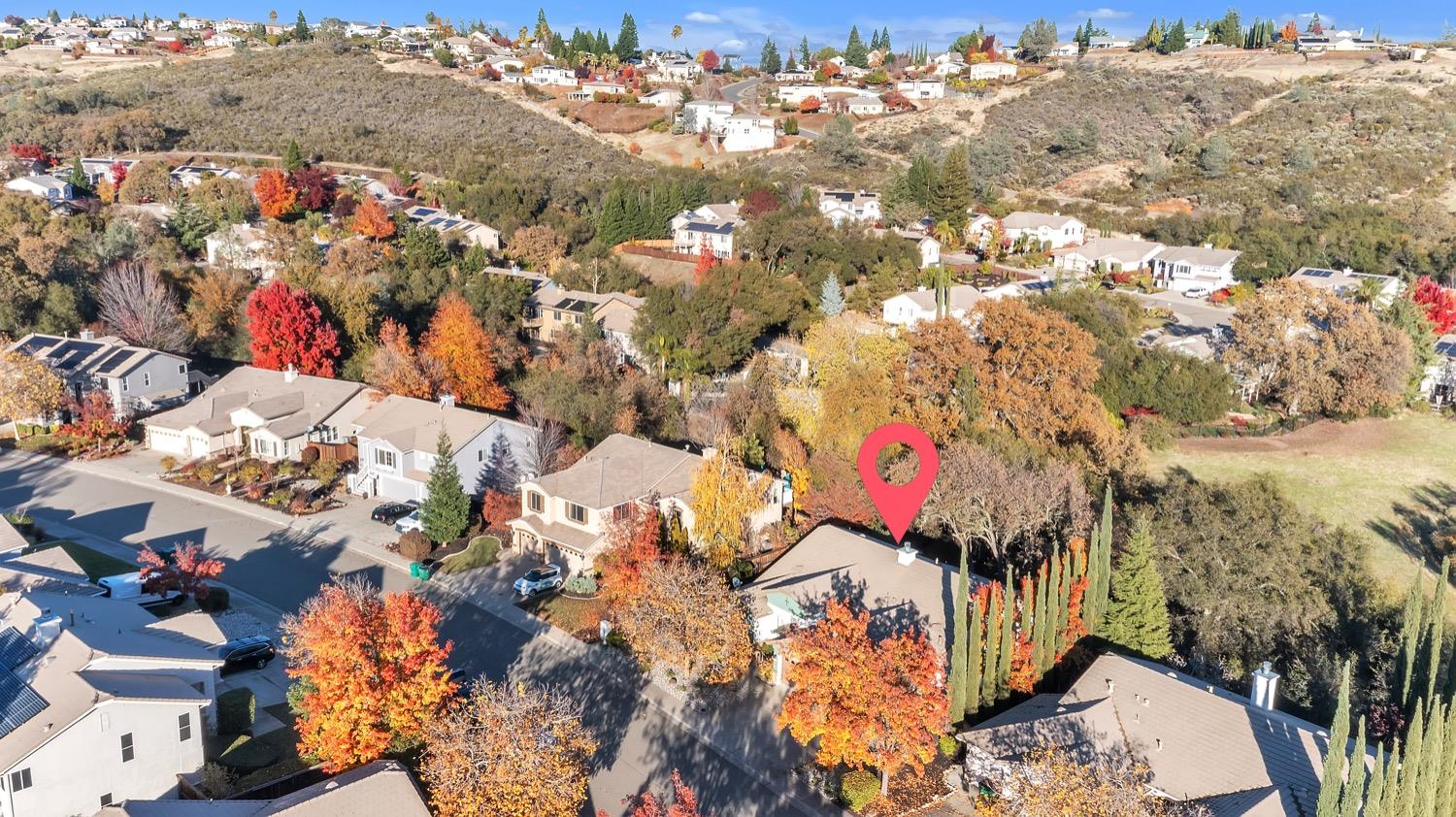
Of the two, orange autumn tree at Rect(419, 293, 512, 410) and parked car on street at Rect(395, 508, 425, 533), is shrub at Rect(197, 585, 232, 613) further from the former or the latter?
orange autumn tree at Rect(419, 293, 512, 410)

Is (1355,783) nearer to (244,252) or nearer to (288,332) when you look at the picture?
(288,332)

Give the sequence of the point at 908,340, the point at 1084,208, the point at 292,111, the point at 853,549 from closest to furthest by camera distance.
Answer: the point at 853,549 → the point at 908,340 → the point at 1084,208 → the point at 292,111

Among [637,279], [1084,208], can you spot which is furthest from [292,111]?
[1084,208]

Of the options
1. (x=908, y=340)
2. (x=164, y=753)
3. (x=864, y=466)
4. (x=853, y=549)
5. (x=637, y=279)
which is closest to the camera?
(x=164, y=753)

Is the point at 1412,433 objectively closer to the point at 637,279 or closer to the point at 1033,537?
the point at 1033,537

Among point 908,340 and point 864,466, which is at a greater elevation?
point 908,340

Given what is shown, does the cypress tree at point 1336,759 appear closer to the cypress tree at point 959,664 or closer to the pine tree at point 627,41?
the cypress tree at point 959,664

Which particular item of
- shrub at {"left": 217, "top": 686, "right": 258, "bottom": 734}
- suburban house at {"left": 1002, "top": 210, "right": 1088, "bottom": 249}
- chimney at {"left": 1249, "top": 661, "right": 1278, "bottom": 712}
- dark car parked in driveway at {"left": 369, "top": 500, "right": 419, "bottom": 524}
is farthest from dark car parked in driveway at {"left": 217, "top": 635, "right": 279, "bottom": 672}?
suburban house at {"left": 1002, "top": 210, "right": 1088, "bottom": 249}
